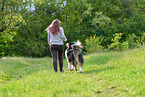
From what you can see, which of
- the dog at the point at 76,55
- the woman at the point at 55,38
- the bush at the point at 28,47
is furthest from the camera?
the bush at the point at 28,47

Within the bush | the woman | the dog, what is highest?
the woman

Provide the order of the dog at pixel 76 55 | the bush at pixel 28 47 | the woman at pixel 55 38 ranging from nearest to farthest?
the woman at pixel 55 38, the dog at pixel 76 55, the bush at pixel 28 47

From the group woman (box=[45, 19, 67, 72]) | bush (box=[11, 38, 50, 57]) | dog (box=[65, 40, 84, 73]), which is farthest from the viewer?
bush (box=[11, 38, 50, 57])

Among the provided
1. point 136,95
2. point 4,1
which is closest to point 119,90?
point 136,95

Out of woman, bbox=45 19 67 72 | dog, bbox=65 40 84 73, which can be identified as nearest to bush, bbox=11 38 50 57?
dog, bbox=65 40 84 73

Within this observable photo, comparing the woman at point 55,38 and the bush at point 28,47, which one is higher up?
the woman at point 55,38

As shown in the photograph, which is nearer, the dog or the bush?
the dog

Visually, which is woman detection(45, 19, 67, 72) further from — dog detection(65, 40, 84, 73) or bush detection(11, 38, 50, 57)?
bush detection(11, 38, 50, 57)

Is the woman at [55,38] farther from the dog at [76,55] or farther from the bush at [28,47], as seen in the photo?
the bush at [28,47]

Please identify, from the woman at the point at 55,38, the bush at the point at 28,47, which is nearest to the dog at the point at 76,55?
the woman at the point at 55,38

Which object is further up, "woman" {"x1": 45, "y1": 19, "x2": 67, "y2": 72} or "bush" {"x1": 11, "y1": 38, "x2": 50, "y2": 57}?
"woman" {"x1": 45, "y1": 19, "x2": 67, "y2": 72}

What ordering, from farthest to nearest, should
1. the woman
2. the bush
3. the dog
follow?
the bush, the dog, the woman

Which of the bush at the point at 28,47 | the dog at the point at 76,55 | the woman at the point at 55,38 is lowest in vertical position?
the bush at the point at 28,47

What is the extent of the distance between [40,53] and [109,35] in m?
14.7
